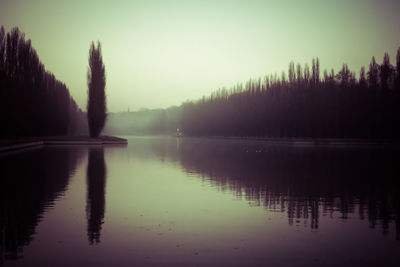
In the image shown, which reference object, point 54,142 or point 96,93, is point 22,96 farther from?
point 96,93

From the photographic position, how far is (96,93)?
49.7 metres

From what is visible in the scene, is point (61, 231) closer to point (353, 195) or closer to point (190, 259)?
point (190, 259)

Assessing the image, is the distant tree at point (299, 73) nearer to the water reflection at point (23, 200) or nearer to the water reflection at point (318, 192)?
the water reflection at point (318, 192)

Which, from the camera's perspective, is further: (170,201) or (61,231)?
(170,201)

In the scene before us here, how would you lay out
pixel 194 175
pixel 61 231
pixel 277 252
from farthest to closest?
pixel 194 175
pixel 61 231
pixel 277 252

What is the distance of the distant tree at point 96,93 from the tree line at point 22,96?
589 centimetres

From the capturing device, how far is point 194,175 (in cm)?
1656

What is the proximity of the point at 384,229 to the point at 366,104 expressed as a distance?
50461 millimetres

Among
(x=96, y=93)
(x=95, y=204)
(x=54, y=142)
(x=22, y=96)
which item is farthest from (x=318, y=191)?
(x=96, y=93)

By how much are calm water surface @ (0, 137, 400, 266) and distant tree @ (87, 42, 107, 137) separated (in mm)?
35571

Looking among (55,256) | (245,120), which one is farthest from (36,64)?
(55,256)

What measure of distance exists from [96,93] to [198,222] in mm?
44074

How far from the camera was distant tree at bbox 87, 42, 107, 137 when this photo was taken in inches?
1957

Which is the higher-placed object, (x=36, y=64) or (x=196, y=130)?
(x=36, y=64)
